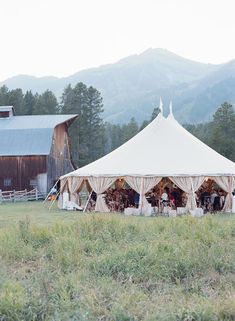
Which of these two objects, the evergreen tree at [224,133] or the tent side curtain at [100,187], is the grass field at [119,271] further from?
the evergreen tree at [224,133]

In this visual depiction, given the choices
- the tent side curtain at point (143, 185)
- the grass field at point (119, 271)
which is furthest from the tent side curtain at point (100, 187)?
the grass field at point (119, 271)

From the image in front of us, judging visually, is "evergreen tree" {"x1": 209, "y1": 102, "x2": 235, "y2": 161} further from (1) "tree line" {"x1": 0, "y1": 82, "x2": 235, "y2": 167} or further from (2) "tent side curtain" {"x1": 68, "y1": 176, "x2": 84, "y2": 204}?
(2) "tent side curtain" {"x1": 68, "y1": 176, "x2": 84, "y2": 204}

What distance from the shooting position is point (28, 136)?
1271 inches

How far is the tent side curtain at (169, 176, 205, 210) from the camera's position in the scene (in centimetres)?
1856

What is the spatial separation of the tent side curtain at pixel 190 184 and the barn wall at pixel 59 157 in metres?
14.7

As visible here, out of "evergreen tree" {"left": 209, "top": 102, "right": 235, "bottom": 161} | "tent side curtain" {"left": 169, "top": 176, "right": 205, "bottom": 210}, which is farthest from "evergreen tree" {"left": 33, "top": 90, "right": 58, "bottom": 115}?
"tent side curtain" {"left": 169, "top": 176, "right": 205, "bottom": 210}

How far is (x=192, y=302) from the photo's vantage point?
6.89 m

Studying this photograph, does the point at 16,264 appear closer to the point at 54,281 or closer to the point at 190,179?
the point at 54,281

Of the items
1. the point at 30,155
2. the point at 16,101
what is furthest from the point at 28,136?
the point at 16,101

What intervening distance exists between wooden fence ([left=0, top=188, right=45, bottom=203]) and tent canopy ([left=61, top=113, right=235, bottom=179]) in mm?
8936

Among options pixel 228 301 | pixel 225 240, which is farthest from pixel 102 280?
pixel 225 240

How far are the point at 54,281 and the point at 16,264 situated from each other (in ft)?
5.84

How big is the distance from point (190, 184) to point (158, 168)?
4.71ft

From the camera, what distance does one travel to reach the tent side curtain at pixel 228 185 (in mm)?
19094
